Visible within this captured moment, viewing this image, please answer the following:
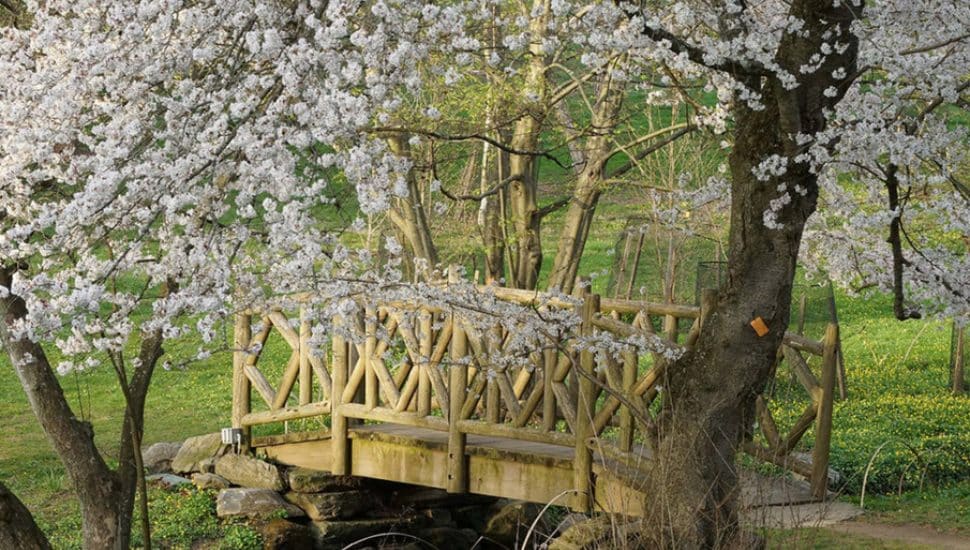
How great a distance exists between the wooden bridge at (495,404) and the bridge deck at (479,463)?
1 centimetres

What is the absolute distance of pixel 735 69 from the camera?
6.32 meters

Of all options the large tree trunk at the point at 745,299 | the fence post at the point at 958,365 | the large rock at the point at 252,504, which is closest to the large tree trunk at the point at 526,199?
the large rock at the point at 252,504

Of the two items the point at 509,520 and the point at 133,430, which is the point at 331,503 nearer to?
the point at 509,520

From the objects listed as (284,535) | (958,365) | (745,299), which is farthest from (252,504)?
(958,365)

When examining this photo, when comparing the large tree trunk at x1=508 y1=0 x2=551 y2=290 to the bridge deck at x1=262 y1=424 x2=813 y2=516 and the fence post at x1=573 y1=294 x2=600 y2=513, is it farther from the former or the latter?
the fence post at x1=573 y1=294 x2=600 y2=513

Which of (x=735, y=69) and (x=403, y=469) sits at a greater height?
(x=735, y=69)

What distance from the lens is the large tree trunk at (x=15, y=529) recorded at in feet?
25.0

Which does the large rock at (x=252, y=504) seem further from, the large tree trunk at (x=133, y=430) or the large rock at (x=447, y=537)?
the large tree trunk at (x=133, y=430)

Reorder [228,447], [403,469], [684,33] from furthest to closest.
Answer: [228,447] < [403,469] < [684,33]

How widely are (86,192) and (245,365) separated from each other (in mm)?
6634

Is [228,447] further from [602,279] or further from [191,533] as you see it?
[602,279]

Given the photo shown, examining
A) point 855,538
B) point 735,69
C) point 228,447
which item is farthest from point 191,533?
point 735,69

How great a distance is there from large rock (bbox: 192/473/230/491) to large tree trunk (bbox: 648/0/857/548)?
17.8ft

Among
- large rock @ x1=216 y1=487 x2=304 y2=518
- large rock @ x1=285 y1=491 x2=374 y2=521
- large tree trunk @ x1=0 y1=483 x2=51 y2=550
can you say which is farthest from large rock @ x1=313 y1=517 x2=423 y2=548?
large tree trunk @ x1=0 y1=483 x2=51 y2=550
